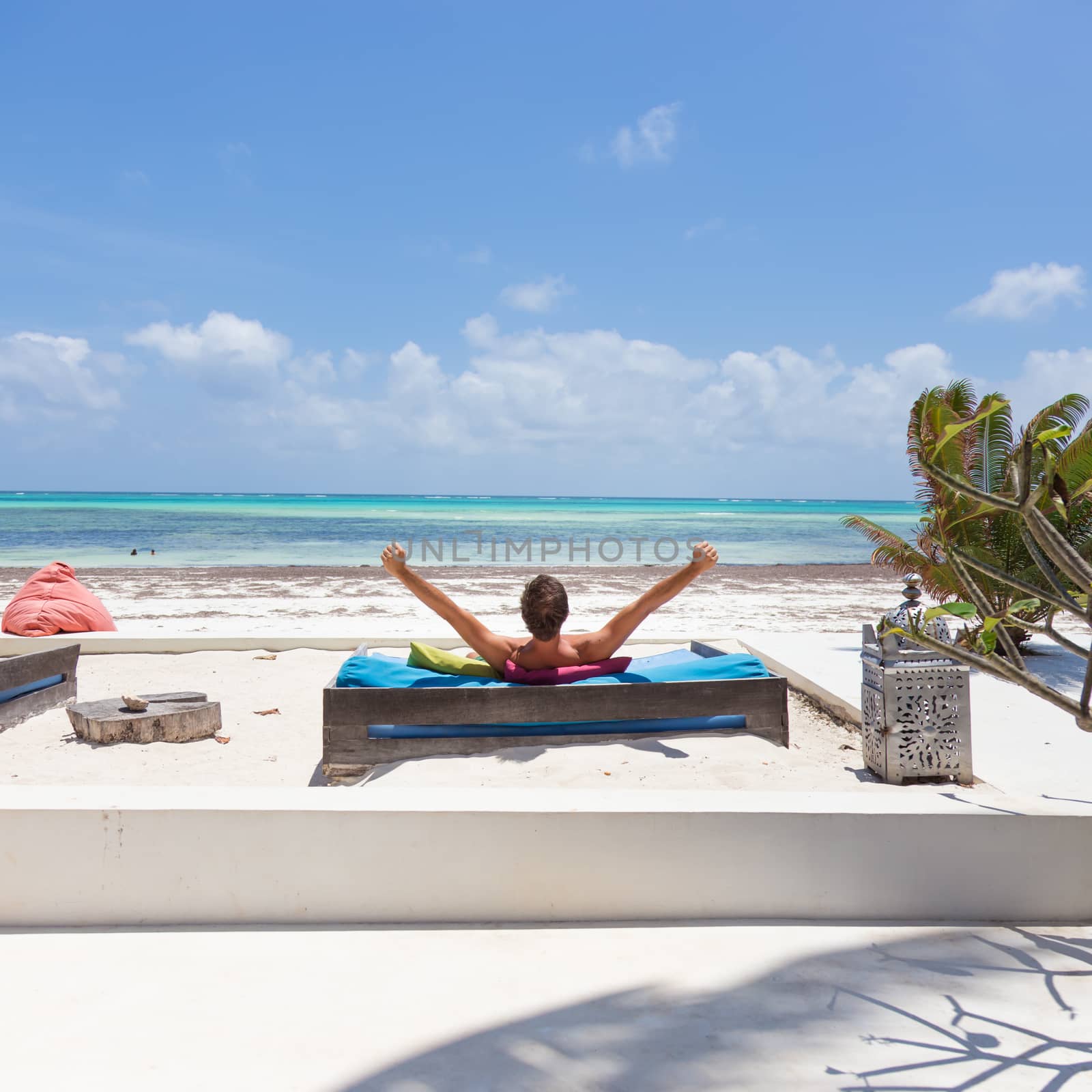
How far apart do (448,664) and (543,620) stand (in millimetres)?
554

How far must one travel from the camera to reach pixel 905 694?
11.9 ft

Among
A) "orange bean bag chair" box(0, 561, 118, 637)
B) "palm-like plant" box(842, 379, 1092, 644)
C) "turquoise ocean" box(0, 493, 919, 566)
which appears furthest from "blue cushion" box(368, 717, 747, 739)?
"turquoise ocean" box(0, 493, 919, 566)

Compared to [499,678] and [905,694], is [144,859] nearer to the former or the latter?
[499,678]

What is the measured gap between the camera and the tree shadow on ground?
168 centimetres

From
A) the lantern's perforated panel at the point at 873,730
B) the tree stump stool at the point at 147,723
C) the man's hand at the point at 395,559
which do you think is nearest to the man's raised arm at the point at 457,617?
the man's hand at the point at 395,559

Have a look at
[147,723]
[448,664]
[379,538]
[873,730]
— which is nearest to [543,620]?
[448,664]

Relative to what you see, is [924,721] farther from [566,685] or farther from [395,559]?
[395,559]

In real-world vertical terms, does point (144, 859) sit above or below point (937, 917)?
above

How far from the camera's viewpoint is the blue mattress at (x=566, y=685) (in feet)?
12.5

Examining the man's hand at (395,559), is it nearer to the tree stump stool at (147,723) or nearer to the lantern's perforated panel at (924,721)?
the tree stump stool at (147,723)

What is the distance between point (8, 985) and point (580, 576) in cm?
1678

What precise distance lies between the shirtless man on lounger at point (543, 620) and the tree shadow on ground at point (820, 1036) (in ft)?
6.80

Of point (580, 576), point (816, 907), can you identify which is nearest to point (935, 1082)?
point (816, 907)

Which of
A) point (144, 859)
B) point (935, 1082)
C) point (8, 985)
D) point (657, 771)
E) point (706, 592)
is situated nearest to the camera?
point (935, 1082)
